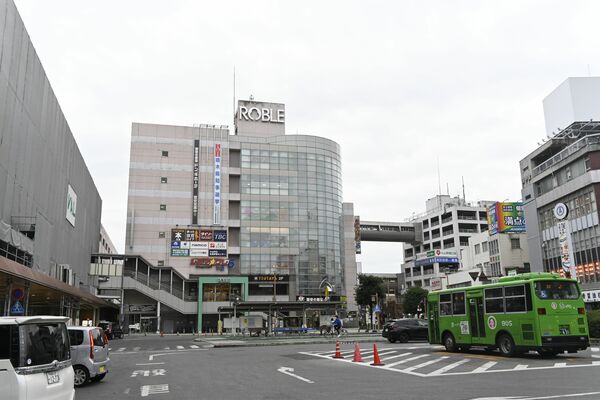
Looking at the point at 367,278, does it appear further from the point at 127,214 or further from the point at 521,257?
the point at 127,214

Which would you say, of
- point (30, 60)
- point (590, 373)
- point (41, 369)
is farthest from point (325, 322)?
point (41, 369)

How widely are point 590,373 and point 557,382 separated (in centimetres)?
225

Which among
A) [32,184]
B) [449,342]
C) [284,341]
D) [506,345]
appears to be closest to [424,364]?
[506,345]

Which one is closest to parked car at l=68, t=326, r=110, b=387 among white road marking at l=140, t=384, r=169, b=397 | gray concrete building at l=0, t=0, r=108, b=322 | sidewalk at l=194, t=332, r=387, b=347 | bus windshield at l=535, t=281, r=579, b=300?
white road marking at l=140, t=384, r=169, b=397

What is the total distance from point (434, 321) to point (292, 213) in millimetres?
57251

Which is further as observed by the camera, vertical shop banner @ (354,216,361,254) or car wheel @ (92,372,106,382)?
vertical shop banner @ (354,216,361,254)

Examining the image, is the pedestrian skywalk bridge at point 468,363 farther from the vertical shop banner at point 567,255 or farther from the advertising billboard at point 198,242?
the advertising billboard at point 198,242

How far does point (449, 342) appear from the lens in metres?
23.2

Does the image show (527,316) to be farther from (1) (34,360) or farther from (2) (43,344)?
(1) (34,360)

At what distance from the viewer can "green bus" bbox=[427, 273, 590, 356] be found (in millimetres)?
18109

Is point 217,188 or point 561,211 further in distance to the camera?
point 217,188

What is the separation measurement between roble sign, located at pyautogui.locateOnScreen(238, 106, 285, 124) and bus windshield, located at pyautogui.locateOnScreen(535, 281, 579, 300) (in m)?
73.8

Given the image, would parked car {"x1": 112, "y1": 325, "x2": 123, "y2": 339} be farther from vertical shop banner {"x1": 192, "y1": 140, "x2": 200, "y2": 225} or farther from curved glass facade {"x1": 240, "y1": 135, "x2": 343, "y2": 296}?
vertical shop banner {"x1": 192, "y1": 140, "x2": 200, "y2": 225}

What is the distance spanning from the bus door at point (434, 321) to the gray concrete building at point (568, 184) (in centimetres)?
2821
